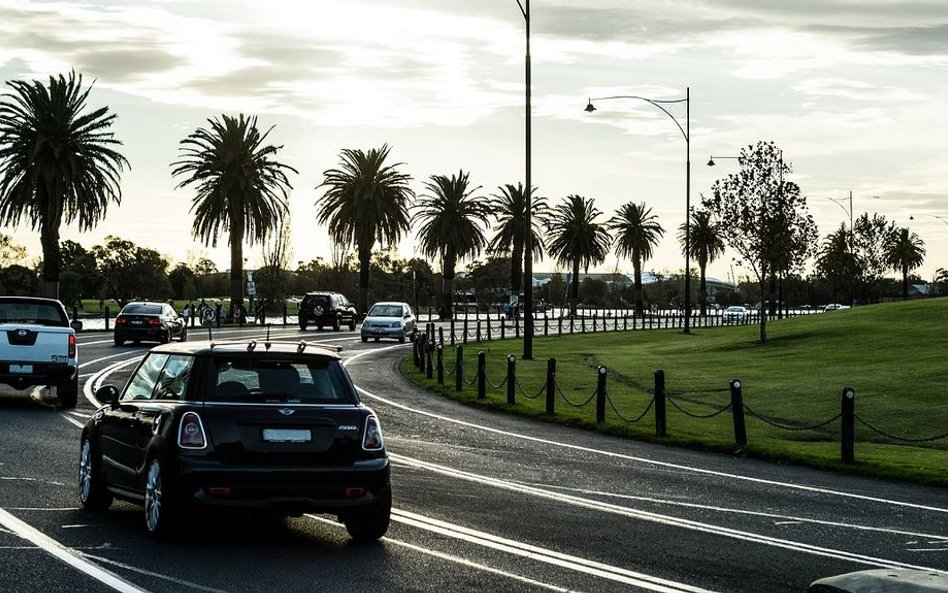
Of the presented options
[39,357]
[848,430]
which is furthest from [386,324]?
[848,430]

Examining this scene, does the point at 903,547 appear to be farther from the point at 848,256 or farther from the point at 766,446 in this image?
the point at 848,256

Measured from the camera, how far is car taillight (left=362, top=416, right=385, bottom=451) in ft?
32.7

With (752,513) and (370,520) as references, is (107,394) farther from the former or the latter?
(752,513)

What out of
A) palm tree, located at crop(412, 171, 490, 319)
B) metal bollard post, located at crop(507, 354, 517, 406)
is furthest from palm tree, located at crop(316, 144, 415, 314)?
metal bollard post, located at crop(507, 354, 517, 406)

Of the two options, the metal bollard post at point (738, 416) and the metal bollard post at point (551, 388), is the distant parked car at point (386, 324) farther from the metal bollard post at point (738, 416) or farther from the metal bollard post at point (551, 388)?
the metal bollard post at point (738, 416)

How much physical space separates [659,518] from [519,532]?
5.27 ft

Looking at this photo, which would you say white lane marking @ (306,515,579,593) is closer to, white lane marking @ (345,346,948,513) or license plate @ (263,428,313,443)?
license plate @ (263,428,313,443)

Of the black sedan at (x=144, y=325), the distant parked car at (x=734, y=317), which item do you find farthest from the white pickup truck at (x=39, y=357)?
the distant parked car at (x=734, y=317)

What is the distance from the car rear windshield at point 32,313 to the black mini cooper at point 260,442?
13143mm

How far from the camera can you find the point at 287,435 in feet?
32.0

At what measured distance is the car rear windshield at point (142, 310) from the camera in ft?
145

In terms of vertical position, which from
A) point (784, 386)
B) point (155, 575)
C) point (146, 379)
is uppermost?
point (146, 379)

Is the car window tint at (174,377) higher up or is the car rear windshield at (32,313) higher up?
the car rear windshield at (32,313)

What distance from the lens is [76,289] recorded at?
350 feet
